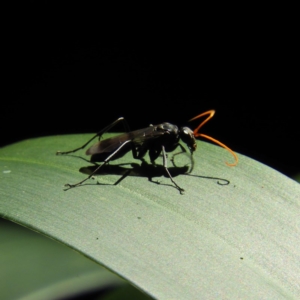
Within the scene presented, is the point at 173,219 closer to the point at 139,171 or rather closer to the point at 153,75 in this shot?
the point at 139,171

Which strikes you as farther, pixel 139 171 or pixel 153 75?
pixel 153 75

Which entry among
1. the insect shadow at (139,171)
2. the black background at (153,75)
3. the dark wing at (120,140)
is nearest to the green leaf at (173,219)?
the insect shadow at (139,171)

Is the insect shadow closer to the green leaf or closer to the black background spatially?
the green leaf

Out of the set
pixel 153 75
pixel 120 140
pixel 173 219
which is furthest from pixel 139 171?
pixel 153 75

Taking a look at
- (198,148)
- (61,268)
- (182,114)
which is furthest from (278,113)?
(61,268)

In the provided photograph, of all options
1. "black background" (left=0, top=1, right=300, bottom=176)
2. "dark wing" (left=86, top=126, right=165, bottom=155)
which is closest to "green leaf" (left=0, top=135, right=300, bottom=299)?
"dark wing" (left=86, top=126, right=165, bottom=155)

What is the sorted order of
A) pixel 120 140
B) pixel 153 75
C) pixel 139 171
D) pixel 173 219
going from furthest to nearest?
pixel 153 75
pixel 120 140
pixel 139 171
pixel 173 219
